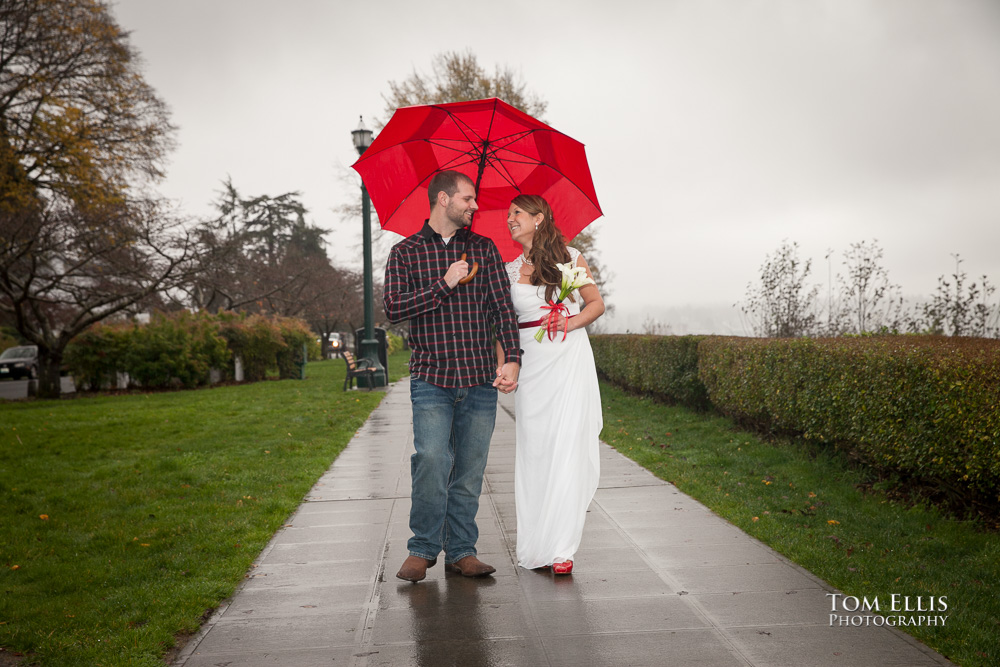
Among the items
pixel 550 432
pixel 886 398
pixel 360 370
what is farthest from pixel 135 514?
pixel 360 370

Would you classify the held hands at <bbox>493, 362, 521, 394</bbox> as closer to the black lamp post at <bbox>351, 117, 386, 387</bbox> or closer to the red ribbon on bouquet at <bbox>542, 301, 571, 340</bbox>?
the red ribbon on bouquet at <bbox>542, 301, 571, 340</bbox>

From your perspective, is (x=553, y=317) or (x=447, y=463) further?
(x=553, y=317)

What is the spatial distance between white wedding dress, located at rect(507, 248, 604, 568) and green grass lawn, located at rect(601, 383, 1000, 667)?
53.6 inches

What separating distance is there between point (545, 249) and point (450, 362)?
88 cm

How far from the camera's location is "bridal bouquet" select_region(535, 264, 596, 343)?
4.20m

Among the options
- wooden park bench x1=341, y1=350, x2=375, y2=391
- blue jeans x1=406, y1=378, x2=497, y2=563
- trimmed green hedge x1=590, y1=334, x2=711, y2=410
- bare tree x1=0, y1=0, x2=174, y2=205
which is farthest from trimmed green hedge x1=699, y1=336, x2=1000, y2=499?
bare tree x1=0, y1=0, x2=174, y2=205

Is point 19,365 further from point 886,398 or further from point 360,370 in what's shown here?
point 886,398

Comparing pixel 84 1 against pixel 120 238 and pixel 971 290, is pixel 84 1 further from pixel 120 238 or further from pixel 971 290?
pixel 971 290

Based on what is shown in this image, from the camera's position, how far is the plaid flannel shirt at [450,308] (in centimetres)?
395

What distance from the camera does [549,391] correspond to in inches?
169

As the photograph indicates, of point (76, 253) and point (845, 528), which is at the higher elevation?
point (76, 253)

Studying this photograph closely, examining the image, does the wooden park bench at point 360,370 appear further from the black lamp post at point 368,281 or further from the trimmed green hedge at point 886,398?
the trimmed green hedge at point 886,398

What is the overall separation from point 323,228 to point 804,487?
63.7 metres

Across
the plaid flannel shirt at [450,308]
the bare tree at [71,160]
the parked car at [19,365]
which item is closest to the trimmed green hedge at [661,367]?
the plaid flannel shirt at [450,308]
